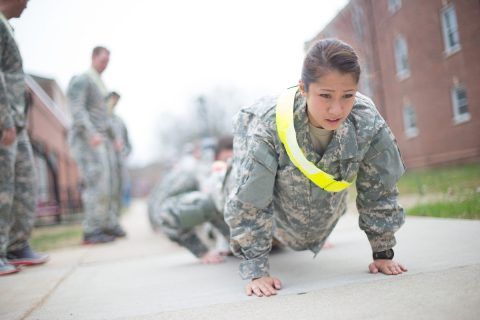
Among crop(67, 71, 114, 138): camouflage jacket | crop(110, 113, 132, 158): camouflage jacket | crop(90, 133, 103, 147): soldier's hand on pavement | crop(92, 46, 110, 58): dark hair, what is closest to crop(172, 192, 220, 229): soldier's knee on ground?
crop(90, 133, 103, 147): soldier's hand on pavement

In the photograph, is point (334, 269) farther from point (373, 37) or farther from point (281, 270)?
point (373, 37)

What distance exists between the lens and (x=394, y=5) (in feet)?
9.20

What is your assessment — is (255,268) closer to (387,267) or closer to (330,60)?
(387,267)

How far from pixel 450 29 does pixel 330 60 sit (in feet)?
4.62

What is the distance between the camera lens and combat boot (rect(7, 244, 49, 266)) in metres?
3.01

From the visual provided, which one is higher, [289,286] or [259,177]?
[259,177]

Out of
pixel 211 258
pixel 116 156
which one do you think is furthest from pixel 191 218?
pixel 116 156

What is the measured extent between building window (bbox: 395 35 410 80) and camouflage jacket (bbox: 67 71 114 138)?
316 centimetres

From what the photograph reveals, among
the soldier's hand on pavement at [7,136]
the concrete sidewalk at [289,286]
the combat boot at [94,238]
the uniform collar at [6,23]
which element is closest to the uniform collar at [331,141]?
the concrete sidewalk at [289,286]

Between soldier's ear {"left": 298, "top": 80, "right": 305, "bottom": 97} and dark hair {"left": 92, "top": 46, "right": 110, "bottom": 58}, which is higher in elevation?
dark hair {"left": 92, "top": 46, "right": 110, "bottom": 58}

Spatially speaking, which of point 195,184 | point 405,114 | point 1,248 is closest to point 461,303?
point 405,114

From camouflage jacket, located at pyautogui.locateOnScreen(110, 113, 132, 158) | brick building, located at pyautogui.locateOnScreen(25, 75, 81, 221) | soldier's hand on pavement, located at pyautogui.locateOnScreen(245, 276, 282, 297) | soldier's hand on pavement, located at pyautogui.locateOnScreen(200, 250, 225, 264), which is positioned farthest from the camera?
brick building, located at pyautogui.locateOnScreen(25, 75, 81, 221)

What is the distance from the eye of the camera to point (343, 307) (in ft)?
4.66

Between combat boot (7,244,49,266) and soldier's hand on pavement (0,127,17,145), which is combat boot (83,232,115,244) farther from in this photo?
soldier's hand on pavement (0,127,17,145)
